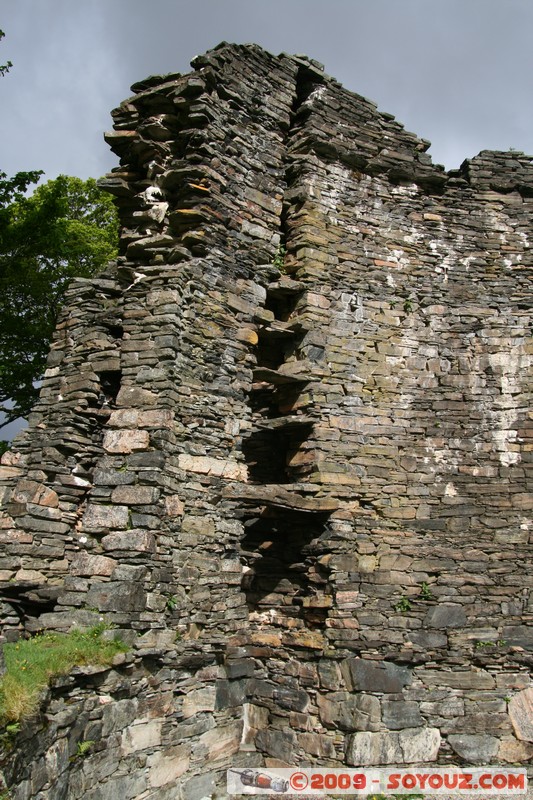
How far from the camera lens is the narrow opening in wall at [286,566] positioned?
744 centimetres

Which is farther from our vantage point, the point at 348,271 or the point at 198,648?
the point at 348,271

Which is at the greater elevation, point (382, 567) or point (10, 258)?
point (10, 258)

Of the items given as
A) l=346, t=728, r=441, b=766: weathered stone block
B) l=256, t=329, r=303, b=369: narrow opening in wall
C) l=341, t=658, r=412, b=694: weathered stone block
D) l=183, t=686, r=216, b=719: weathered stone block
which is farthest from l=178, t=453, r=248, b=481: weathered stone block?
l=346, t=728, r=441, b=766: weathered stone block

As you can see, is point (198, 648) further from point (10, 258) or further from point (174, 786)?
point (10, 258)

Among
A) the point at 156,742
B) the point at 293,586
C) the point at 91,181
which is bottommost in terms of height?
the point at 156,742

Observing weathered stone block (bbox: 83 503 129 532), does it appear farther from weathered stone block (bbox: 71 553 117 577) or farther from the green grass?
the green grass

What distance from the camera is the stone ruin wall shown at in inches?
248

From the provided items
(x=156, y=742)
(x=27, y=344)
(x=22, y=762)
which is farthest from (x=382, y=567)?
(x=27, y=344)

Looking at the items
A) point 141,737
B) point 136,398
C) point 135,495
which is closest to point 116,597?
point 135,495

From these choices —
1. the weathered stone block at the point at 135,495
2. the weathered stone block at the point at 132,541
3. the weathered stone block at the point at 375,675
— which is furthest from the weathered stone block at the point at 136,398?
the weathered stone block at the point at 375,675

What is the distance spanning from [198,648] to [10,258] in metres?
9.64

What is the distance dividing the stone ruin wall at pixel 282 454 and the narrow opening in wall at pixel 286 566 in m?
0.03

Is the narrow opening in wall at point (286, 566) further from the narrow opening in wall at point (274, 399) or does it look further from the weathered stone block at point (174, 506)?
the narrow opening in wall at point (274, 399)

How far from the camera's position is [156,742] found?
5906mm
